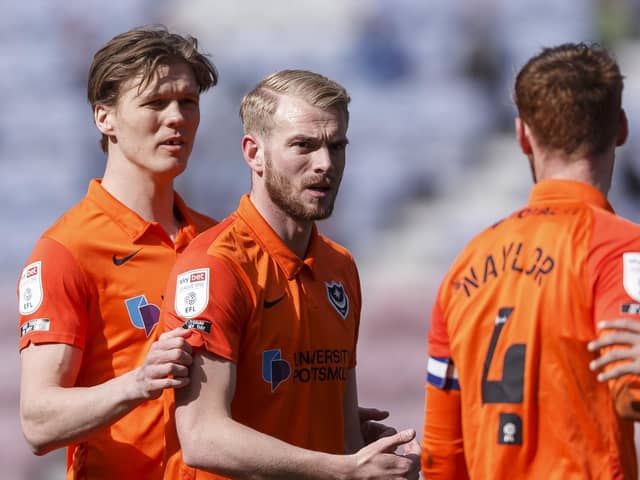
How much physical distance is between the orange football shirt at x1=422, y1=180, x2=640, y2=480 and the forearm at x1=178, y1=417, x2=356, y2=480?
0.45 m

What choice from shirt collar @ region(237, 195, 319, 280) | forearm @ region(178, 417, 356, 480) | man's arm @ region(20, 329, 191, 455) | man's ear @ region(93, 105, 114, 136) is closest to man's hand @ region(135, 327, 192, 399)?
man's arm @ region(20, 329, 191, 455)

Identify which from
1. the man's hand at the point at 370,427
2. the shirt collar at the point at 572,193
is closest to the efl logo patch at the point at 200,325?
the man's hand at the point at 370,427

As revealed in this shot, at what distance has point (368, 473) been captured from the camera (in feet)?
10.6

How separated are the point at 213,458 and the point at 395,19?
5624 mm

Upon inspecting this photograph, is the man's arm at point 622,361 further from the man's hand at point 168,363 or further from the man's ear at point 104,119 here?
the man's ear at point 104,119

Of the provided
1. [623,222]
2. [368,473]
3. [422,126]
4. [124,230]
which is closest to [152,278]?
[124,230]

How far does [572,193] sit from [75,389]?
5.17 ft

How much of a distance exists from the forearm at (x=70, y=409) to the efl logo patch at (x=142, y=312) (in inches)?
12.1

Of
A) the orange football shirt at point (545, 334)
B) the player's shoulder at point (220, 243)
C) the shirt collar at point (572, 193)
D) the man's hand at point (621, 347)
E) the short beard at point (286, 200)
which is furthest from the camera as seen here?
the short beard at point (286, 200)

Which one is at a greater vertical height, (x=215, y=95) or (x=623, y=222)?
(x=215, y=95)

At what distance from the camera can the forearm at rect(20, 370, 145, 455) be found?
Answer: 137 inches

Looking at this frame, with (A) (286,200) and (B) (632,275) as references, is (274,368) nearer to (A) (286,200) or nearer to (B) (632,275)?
(A) (286,200)

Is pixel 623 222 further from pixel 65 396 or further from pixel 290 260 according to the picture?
pixel 65 396

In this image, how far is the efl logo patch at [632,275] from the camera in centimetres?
270
